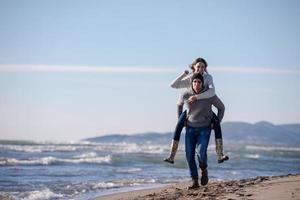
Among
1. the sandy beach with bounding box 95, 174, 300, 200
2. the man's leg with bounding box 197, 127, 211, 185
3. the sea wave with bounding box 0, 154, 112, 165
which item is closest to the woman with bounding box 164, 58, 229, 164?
the man's leg with bounding box 197, 127, 211, 185

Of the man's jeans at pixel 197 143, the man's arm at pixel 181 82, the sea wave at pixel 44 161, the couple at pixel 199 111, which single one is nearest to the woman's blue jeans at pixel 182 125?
the couple at pixel 199 111

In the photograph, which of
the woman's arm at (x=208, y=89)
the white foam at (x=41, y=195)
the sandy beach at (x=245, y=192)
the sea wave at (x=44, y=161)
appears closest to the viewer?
the sandy beach at (x=245, y=192)

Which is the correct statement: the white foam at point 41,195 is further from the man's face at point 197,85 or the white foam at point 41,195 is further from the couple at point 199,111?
the man's face at point 197,85

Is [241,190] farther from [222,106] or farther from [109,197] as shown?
[109,197]

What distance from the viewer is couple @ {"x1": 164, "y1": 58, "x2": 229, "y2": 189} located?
24.9 feet

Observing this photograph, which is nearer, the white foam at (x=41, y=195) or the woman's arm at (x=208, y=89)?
the woman's arm at (x=208, y=89)

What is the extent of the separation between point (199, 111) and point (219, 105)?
32 cm

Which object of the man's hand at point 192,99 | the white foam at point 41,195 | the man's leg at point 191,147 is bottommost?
the white foam at point 41,195

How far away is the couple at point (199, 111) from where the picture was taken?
24.9ft

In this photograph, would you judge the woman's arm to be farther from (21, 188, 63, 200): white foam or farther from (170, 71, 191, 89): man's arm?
(21, 188, 63, 200): white foam

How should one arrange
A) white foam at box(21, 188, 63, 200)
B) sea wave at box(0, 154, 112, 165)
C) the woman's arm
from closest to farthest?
the woman's arm, white foam at box(21, 188, 63, 200), sea wave at box(0, 154, 112, 165)

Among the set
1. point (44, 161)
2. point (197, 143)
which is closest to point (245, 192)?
point (197, 143)

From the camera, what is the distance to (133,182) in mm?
13602

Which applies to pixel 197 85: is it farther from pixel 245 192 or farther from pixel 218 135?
pixel 245 192
